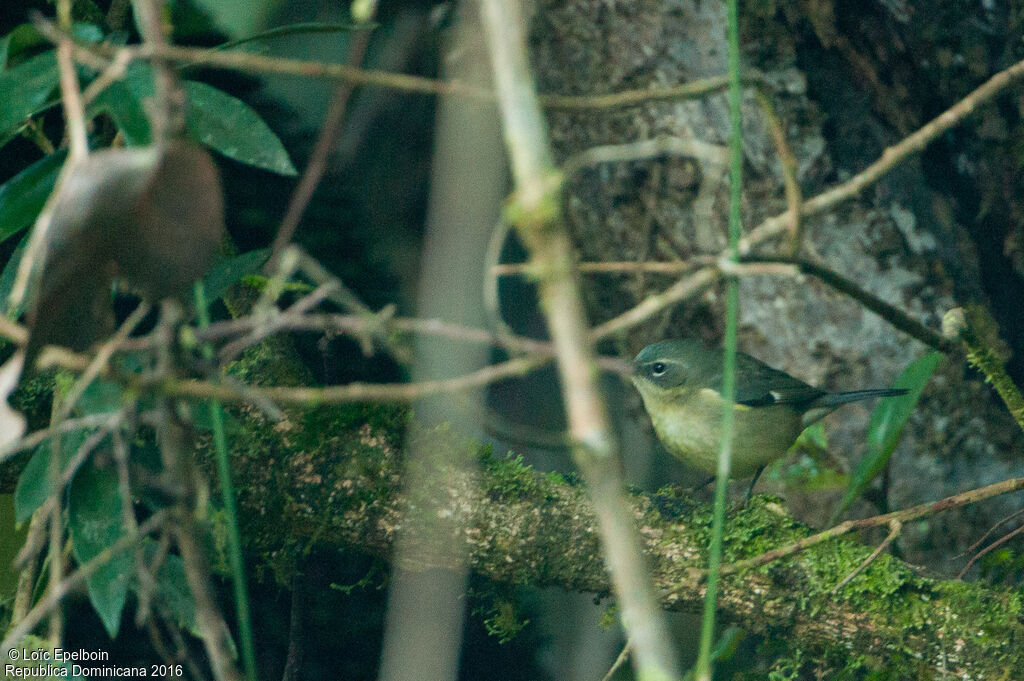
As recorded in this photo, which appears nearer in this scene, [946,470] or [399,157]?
[946,470]

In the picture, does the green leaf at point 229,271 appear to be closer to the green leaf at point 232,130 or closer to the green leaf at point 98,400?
the green leaf at point 232,130

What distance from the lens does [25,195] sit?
1704 millimetres

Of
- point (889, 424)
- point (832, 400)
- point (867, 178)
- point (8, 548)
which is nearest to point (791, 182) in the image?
point (867, 178)

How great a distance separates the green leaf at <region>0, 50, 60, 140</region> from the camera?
5.22 feet

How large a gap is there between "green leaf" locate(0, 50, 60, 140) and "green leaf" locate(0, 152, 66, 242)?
5.6 inches

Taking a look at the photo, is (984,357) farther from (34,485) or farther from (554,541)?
(34,485)

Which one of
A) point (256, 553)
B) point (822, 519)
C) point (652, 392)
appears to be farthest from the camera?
point (822, 519)

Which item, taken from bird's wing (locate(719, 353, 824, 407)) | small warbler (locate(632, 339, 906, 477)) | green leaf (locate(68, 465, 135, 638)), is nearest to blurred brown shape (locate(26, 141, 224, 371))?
green leaf (locate(68, 465, 135, 638))

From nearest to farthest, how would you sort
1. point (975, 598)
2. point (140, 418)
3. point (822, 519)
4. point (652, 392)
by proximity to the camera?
point (140, 418) < point (975, 598) < point (652, 392) < point (822, 519)

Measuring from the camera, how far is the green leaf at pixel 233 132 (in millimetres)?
1793

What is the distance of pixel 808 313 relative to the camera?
131 inches

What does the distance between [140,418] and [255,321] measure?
0.22m

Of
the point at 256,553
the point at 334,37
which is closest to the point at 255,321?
the point at 256,553

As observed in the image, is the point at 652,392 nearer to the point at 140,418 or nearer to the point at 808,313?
the point at 808,313
